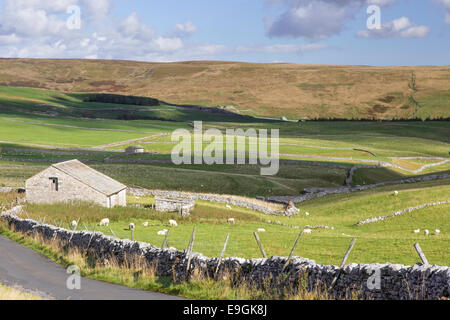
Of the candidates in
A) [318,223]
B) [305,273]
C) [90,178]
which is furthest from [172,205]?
[305,273]

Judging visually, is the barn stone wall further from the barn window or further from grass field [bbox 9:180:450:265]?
grass field [bbox 9:180:450:265]

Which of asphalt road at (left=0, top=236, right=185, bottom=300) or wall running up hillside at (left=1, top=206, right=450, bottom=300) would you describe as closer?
wall running up hillside at (left=1, top=206, right=450, bottom=300)

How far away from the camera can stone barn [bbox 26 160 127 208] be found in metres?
53.6

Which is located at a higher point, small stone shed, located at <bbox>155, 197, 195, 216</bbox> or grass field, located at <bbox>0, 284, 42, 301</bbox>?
grass field, located at <bbox>0, 284, 42, 301</bbox>

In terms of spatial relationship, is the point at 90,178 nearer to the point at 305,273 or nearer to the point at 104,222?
the point at 104,222

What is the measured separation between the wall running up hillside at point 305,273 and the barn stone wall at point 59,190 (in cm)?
2614

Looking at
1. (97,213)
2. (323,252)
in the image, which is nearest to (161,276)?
(323,252)

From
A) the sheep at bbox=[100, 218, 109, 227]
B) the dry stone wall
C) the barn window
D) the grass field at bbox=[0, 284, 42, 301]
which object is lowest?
the dry stone wall

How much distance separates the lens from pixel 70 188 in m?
54.6

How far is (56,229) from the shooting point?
33.4 metres

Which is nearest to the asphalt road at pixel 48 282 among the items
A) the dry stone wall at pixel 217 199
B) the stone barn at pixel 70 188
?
the stone barn at pixel 70 188

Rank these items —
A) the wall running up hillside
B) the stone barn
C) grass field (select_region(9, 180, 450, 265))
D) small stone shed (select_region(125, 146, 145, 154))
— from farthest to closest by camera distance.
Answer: small stone shed (select_region(125, 146, 145, 154)) → the stone barn → grass field (select_region(9, 180, 450, 265)) → the wall running up hillside

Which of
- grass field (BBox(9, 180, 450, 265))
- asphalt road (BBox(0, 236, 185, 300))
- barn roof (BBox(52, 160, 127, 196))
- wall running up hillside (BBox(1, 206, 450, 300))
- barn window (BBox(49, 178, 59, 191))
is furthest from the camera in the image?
barn window (BBox(49, 178, 59, 191))

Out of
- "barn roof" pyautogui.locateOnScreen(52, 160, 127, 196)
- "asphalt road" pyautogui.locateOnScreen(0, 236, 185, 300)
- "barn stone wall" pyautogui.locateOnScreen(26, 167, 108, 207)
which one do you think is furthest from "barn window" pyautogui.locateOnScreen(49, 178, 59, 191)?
"asphalt road" pyautogui.locateOnScreen(0, 236, 185, 300)
